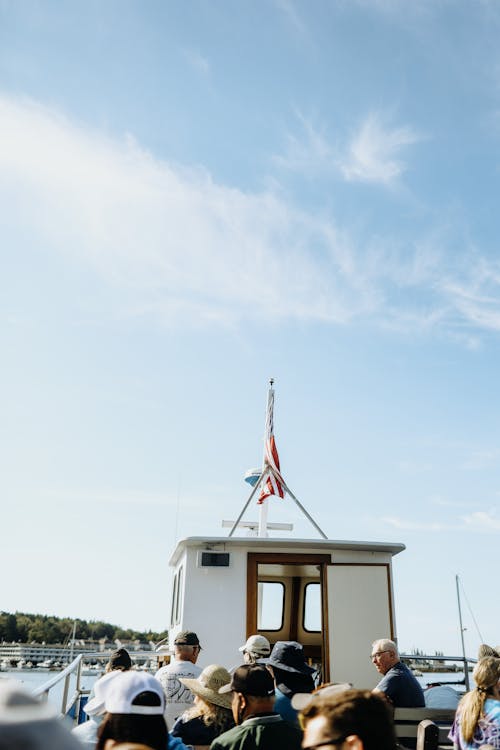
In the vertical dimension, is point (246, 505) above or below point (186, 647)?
above

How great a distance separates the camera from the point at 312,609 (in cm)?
1305

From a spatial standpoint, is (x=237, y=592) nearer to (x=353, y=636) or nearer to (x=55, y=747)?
(x=353, y=636)

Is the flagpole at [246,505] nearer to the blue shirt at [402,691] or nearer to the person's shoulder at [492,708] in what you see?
the blue shirt at [402,691]

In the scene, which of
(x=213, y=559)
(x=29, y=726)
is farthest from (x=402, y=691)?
(x=29, y=726)

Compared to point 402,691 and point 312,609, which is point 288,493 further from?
point 402,691

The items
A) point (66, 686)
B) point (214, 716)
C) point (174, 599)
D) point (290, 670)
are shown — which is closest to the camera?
point (214, 716)

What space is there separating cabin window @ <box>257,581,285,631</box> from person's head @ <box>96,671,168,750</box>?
441 inches

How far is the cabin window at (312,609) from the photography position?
42.5ft

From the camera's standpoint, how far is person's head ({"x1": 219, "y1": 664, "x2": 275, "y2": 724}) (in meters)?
3.48

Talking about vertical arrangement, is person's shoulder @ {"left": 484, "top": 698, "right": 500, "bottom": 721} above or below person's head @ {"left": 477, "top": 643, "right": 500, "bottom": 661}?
below

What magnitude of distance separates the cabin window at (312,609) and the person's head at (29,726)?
489 inches

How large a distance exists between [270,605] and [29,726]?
1281 centimetres

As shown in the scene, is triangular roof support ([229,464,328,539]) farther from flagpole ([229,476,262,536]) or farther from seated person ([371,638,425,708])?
seated person ([371,638,425,708])

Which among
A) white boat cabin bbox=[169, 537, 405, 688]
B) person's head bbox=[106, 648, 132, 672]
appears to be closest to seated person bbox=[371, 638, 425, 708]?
person's head bbox=[106, 648, 132, 672]
